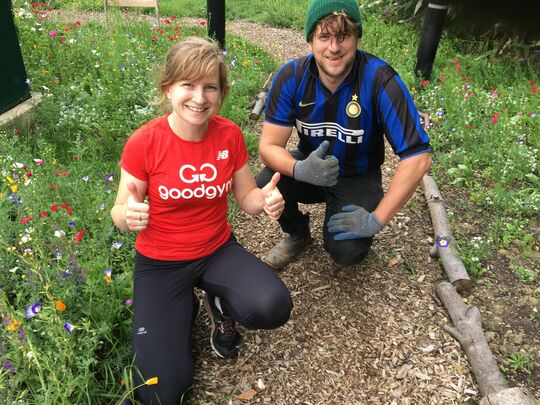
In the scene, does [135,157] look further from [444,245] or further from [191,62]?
[444,245]

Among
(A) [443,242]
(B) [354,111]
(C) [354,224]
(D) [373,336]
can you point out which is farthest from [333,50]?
(D) [373,336]

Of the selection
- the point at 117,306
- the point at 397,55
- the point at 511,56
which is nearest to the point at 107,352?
the point at 117,306

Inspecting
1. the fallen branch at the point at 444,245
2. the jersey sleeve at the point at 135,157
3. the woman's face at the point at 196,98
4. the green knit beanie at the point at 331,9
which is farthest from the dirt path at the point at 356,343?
the green knit beanie at the point at 331,9

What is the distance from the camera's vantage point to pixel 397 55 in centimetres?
637

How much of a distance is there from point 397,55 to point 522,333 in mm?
4695

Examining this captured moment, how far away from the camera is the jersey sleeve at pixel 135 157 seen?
2025 millimetres

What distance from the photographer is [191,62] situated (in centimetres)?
193

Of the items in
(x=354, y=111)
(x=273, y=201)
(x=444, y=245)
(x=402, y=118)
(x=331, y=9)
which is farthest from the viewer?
(x=444, y=245)

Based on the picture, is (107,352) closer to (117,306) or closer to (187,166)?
(117,306)

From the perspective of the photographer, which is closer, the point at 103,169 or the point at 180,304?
the point at 180,304

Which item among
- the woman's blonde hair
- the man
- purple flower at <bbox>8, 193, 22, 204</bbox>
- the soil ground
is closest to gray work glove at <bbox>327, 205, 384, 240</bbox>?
the man

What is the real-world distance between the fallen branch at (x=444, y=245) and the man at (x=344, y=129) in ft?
2.16

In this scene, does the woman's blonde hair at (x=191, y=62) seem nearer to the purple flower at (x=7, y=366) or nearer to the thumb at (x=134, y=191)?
the thumb at (x=134, y=191)

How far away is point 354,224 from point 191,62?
129 centimetres
